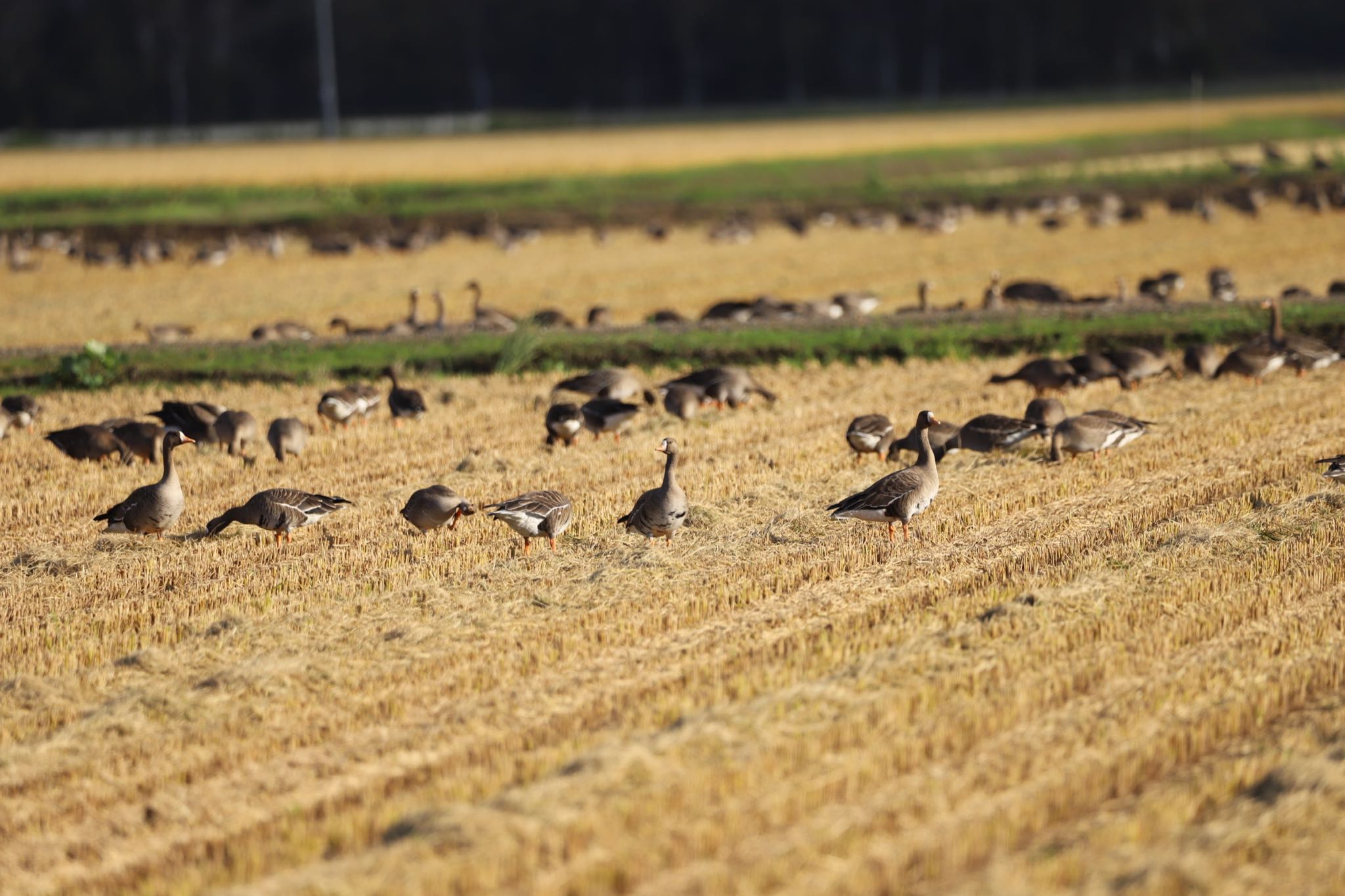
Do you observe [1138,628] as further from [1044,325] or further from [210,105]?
[210,105]

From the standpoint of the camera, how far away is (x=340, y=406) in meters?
19.9

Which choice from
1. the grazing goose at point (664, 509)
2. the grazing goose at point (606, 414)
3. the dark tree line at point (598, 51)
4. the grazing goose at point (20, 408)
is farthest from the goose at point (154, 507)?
the dark tree line at point (598, 51)

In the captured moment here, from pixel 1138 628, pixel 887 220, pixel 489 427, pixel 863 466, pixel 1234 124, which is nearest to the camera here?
pixel 1138 628

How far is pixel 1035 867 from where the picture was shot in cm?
773

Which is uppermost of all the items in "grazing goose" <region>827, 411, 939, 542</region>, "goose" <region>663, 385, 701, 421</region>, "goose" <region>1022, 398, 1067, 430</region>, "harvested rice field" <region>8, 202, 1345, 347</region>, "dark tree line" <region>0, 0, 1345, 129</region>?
"dark tree line" <region>0, 0, 1345, 129</region>

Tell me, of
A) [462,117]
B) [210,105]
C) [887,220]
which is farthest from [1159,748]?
[210,105]

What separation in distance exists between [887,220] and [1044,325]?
23599 mm

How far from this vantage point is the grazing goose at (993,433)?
56.3 ft

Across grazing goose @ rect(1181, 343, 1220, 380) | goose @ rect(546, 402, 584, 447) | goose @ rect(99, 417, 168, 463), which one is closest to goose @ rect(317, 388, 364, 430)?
goose @ rect(99, 417, 168, 463)

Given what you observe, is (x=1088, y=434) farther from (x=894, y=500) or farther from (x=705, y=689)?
(x=705, y=689)

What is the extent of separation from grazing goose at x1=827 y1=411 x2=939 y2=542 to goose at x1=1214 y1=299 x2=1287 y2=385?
8.92 metres

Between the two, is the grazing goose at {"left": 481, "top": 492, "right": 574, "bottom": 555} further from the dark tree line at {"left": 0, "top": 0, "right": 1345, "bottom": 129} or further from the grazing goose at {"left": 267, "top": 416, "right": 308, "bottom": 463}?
the dark tree line at {"left": 0, "top": 0, "right": 1345, "bottom": 129}

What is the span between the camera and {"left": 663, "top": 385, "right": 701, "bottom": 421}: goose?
65.7ft

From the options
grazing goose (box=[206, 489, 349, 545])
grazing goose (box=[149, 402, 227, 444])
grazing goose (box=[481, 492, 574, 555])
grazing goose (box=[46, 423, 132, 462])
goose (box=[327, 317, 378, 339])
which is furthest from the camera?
goose (box=[327, 317, 378, 339])
